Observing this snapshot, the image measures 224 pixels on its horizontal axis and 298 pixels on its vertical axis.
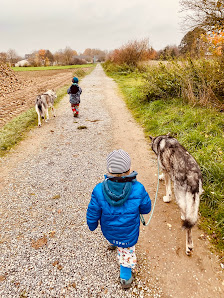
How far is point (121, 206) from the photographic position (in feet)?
6.59

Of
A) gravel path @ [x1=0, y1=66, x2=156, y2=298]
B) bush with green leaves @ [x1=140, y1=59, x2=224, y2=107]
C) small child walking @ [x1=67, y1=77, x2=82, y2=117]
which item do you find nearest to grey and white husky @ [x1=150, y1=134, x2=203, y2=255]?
gravel path @ [x1=0, y1=66, x2=156, y2=298]

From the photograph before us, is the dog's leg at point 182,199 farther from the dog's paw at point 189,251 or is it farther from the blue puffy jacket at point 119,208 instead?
the blue puffy jacket at point 119,208

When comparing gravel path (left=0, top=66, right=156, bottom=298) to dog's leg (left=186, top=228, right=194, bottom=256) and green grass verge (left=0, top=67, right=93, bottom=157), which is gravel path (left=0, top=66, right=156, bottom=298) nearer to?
green grass verge (left=0, top=67, right=93, bottom=157)

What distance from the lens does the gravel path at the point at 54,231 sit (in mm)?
2332

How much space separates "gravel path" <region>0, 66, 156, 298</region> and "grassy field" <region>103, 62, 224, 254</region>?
1.76 meters

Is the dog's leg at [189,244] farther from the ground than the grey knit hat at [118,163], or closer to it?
closer to it

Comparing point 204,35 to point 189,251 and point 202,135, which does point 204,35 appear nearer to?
point 202,135

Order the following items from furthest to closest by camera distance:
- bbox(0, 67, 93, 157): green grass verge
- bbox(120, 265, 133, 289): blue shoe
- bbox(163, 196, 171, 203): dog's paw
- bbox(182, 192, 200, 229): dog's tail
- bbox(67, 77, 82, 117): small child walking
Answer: bbox(67, 77, 82, 117): small child walking, bbox(0, 67, 93, 157): green grass verge, bbox(163, 196, 171, 203): dog's paw, bbox(182, 192, 200, 229): dog's tail, bbox(120, 265, 133, 289): blue shoe

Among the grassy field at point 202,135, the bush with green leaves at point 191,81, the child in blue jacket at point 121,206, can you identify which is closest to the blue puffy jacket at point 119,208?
the child in blue jacket at point 121,206

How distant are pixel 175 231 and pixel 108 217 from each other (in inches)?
66.3

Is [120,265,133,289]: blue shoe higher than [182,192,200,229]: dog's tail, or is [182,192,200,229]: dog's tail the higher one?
[182,192,200,229]: dog's tail

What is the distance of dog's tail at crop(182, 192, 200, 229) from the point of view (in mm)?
2412

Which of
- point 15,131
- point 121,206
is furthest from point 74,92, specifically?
point 121,206

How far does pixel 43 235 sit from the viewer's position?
9.93ft
